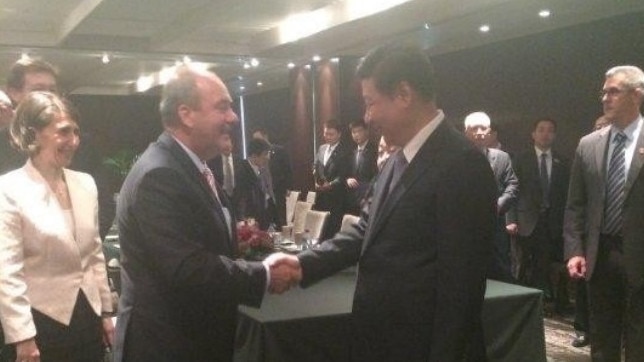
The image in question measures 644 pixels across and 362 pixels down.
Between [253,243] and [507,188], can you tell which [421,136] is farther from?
[507,188]

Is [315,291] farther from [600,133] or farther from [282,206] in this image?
[282,206]

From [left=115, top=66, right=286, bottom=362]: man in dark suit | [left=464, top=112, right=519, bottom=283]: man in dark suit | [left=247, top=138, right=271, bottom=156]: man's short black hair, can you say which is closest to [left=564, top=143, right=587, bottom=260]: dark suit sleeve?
[left=464, top=112, right=519, bottom=283]: man in dark suit

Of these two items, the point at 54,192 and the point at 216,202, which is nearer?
the point at 216,202

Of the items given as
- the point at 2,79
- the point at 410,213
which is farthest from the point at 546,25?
the point at 2,79

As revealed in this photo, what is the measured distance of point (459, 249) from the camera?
1.63 metres

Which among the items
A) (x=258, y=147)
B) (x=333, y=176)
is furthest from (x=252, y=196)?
(x=333, y=176)

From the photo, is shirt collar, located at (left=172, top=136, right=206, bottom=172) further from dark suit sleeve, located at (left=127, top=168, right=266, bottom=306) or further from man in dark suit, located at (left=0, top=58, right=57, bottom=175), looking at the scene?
man in dark suit, located at (left=0, top=58, right=57, bottom=175)

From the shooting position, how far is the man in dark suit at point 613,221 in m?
2.80

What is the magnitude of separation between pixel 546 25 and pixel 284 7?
288cm

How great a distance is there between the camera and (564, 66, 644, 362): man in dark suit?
2803mm

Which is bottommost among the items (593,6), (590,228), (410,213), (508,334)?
(508,334)

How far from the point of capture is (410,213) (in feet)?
5.60

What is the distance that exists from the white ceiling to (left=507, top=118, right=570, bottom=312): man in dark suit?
4.71ft

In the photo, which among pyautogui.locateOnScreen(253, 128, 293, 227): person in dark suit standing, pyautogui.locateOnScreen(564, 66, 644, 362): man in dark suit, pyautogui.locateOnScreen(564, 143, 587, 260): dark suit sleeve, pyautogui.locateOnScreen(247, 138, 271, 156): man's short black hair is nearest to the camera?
pyautogui.locateOnScreen(564, 66, 644, 362): man in dark suit
